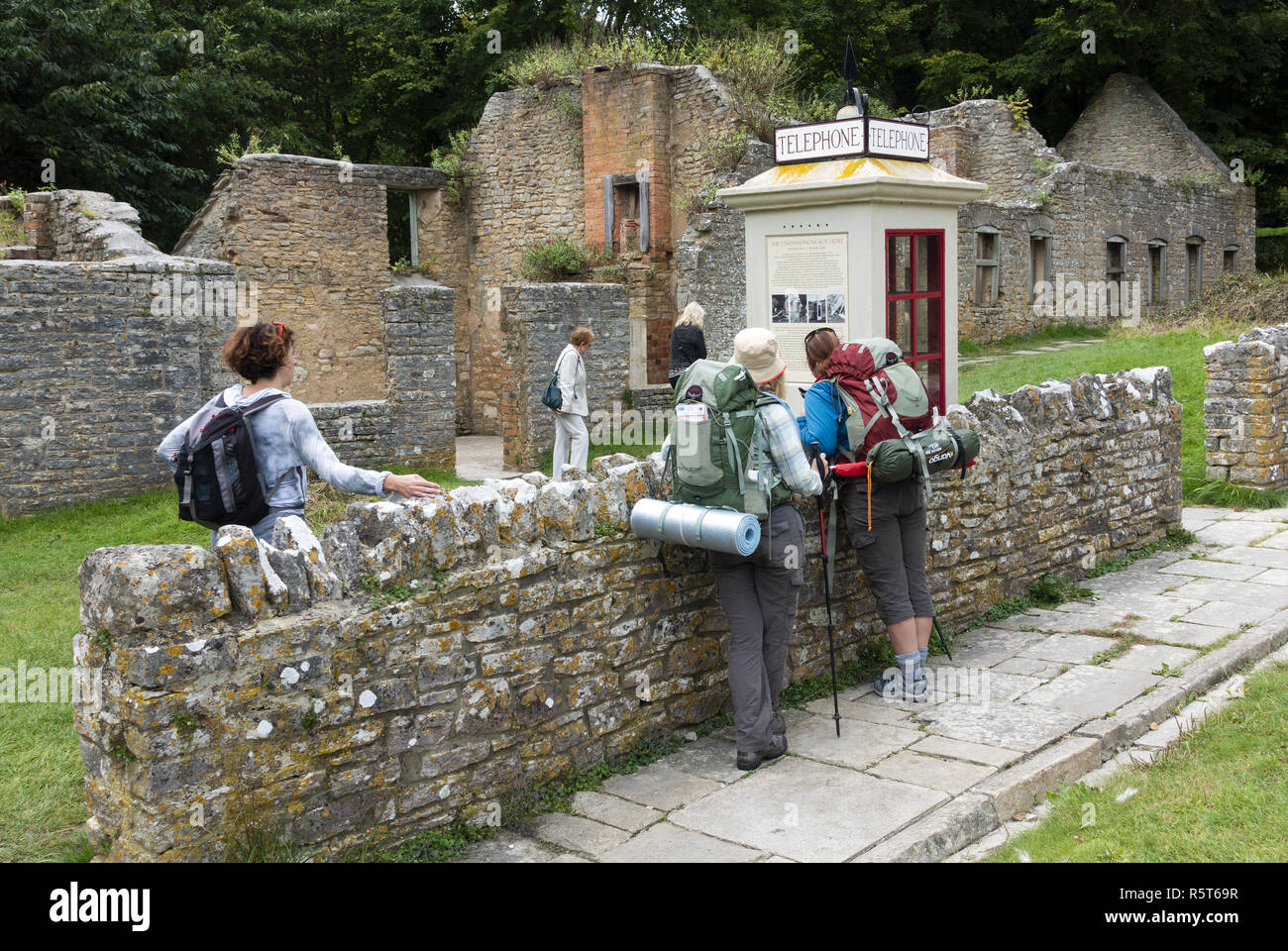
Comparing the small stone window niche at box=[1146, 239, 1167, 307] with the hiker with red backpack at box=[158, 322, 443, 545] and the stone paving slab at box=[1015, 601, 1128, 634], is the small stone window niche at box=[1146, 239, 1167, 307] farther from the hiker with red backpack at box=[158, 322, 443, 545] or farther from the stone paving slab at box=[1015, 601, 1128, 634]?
the hiker with red backpack at box=[158, 322, 443, 545]

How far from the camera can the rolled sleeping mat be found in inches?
193

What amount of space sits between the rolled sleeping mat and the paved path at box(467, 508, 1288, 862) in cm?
104

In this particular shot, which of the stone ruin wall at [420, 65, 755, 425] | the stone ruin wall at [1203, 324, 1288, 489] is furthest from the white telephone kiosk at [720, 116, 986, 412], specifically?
the stone ruin wall at [420, 65, 755, 425]

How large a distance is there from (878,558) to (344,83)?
83.6 ft

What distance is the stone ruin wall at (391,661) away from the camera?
3.80 meters

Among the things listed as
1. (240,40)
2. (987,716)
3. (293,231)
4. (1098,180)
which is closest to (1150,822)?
(987,716)

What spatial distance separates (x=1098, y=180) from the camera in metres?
25.0

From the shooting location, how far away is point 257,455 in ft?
15.5

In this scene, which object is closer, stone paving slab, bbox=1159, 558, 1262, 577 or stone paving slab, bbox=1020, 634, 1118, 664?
stone paving slab, bbox=1020, 634, 1118, 664

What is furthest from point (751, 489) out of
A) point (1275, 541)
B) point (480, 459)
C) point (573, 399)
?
point (480, 459)

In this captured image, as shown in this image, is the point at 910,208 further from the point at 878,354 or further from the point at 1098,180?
the point at 1098,180

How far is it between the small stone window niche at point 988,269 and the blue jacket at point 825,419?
57.9 feet

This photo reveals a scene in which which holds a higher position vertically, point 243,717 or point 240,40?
point 240,40

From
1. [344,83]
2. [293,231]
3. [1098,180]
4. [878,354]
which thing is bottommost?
[878,354]
